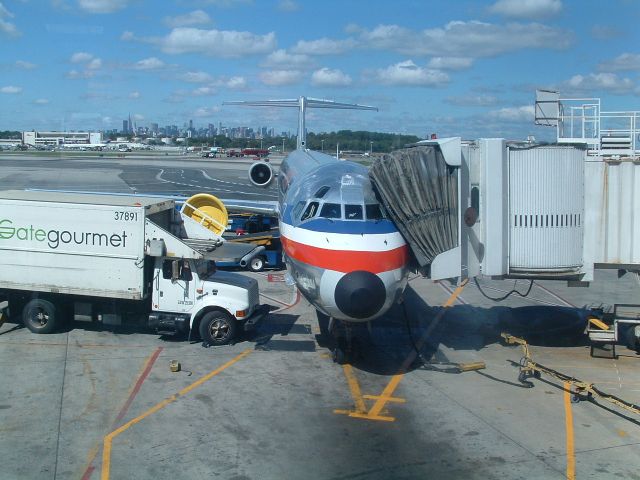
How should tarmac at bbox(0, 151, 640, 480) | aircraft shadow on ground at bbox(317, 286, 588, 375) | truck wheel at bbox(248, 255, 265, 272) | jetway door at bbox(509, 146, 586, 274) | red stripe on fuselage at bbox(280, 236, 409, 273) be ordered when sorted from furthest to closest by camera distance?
1. truck wheel at bbox(248, 255, 265, 272)
2. aircraft shadow on ground at bbox(317, 286, 588, 375)
3. jetway door at bbox(509, 146, 586, 274)
4. red stripe on fuselage at bbox(280, 236, 409, 273)
5. tarmac at bbox(0, 151, 640, 480)

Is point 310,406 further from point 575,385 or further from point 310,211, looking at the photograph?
point 575,385

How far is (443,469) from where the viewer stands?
10469 millimetres

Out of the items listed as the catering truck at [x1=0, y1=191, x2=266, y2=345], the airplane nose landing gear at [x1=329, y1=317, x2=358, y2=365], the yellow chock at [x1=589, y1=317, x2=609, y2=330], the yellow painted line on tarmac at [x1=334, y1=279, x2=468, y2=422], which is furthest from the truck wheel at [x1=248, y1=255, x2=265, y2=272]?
the yellow chock at [x1=589, y1=317, x2=609, y2=330]

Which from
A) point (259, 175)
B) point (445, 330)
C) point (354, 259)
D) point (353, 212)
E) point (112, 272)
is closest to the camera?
point (354, 259)

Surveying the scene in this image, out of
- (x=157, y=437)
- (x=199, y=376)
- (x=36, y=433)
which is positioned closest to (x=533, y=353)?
(x=199, y=376)

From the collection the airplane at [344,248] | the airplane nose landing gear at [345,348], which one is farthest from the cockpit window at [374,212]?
the airplane nose landing gear at [345,348]

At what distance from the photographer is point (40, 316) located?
18453 millimetres

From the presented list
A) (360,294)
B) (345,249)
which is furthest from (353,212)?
(360,294)

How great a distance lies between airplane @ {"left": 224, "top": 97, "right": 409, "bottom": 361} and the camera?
13773 mm

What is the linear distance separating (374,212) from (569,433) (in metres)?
6.08

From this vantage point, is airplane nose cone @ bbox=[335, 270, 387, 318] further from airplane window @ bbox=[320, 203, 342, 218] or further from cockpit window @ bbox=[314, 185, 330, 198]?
cockpit window @ bbox=[314, 185, 330, 198]

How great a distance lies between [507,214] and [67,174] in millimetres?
59287

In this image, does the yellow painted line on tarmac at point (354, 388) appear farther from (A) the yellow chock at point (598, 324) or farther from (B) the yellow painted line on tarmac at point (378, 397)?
(A) the yellow chock at point (598, 324)

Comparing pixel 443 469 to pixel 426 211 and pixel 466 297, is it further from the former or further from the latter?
pixel 466 297
